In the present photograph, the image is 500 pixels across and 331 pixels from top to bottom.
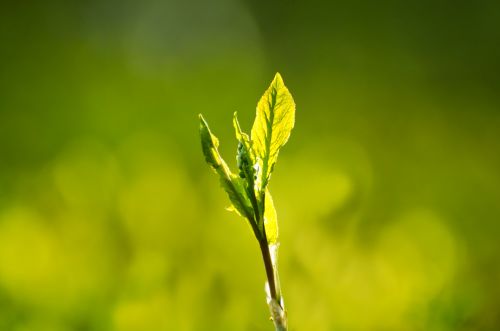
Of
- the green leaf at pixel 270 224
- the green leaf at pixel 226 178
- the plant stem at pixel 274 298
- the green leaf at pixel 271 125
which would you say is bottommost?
the plant stem at pixel 274 298

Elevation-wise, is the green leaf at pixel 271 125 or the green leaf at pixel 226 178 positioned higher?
the green leaf at pixel 271 125

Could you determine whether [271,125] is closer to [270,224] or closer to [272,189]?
[270,224]

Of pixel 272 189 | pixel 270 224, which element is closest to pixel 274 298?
pixel 270 224

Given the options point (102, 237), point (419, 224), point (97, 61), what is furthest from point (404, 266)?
point (97, 61)

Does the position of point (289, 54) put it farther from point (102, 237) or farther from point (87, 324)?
point (87, 324)

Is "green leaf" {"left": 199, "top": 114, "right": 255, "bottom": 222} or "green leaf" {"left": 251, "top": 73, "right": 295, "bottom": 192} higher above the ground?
"green leaf" {"left": 251, "top": 73, "right": 295, "bottom": 192}
